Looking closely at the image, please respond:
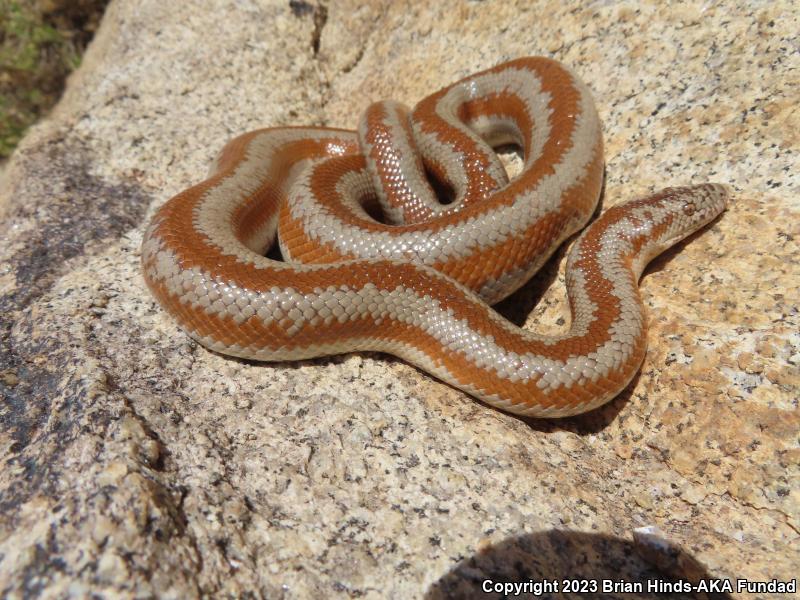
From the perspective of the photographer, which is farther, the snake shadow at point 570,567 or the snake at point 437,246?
the snake at point 437,246

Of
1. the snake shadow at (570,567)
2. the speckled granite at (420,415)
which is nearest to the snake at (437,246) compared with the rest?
the speckled granite at (420,415)

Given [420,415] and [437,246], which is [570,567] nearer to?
[420,415]

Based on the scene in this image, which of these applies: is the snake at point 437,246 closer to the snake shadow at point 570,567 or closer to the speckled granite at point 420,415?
the speckled granite at point 420,415

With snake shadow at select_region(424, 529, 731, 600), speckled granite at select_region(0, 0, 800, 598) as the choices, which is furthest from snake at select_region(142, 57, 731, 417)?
snake shadow at select_region(424, 529, 731, 600)

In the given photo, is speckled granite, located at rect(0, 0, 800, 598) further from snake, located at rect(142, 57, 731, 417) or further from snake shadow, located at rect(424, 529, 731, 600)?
snake, located at rect(142, 57, 731, 417)

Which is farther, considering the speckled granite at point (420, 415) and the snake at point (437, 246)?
the snake at point (437, 246)

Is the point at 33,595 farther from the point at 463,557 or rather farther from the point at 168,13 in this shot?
the point at 168,13
